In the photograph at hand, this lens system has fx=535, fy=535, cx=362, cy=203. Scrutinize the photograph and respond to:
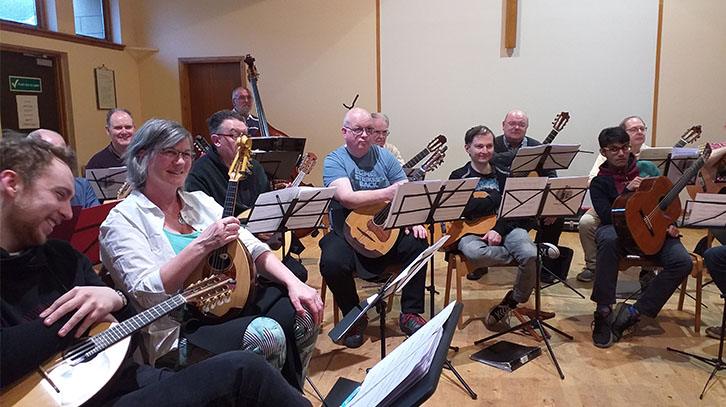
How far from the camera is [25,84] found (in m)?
6.02

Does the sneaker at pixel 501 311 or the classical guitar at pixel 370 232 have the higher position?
the classical guitar at pixel 370 232

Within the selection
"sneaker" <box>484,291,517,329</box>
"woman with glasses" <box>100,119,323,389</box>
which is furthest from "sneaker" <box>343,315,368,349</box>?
"woman with glasses" <box>100,119,323,389</box>

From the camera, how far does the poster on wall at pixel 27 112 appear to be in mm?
5984

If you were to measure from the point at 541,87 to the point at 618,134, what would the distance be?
10.9 feet

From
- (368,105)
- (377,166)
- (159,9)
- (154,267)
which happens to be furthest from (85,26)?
(154,267)

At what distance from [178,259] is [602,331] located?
2.56 metres

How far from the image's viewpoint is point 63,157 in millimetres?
1453

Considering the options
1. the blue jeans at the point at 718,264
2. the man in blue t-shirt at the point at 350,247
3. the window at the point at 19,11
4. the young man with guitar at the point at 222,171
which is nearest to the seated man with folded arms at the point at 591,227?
the blue jeans at the point at 718,264

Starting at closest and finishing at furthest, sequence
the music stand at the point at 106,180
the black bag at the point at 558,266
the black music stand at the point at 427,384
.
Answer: the black music stand at the point at 427,384 < the music stand at the point at 106,180 < the black bag at the point at 558,266

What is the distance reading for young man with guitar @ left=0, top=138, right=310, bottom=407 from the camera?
1.29 meters

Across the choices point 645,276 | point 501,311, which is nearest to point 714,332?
point 645,276

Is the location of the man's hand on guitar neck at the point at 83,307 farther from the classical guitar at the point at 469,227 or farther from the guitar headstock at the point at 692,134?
the guitar headstock at the point at 692,134

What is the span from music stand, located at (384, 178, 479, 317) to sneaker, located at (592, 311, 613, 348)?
1108 millimetres

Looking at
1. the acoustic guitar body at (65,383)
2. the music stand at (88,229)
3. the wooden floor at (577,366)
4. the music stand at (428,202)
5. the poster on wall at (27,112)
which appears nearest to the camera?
the acoustic guitar body at (65,383)
